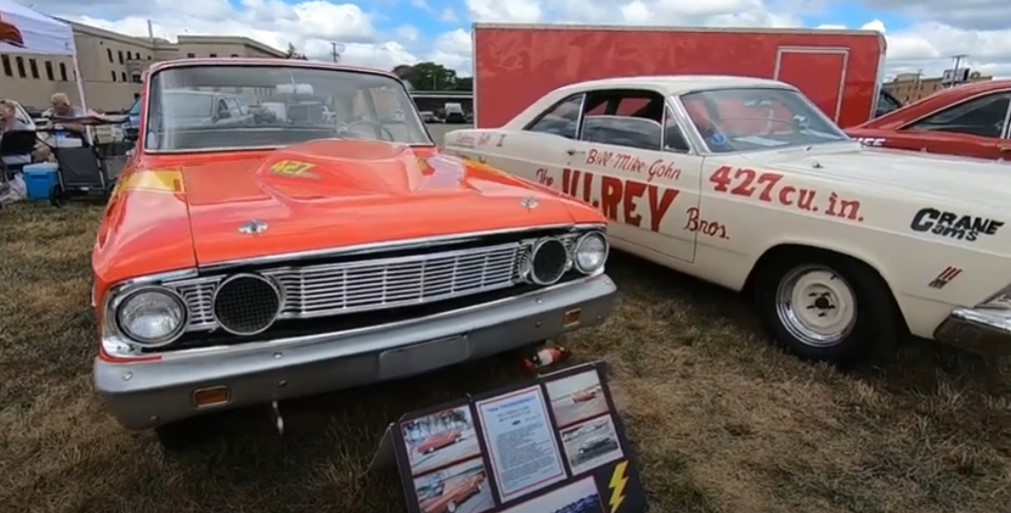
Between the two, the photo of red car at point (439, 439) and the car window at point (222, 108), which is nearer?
the photo of red car at point (439, 439)

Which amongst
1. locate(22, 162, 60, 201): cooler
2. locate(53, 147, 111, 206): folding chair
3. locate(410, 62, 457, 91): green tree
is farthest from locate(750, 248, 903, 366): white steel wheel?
locate(410, 62, 457, 91): green tree

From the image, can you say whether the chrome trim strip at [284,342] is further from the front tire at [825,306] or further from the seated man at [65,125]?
the seated man at [65,125]

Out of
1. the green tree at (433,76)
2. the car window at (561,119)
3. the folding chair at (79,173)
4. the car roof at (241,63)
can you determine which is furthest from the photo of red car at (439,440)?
the green tree at (433,76)

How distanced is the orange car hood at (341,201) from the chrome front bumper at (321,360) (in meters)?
0.30

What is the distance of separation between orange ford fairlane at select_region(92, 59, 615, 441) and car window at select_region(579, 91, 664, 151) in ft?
4.84

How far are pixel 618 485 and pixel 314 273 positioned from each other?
3.94 ft

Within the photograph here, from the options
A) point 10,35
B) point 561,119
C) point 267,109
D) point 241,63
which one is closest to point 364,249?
point 267,109

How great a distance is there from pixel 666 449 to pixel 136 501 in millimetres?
2006

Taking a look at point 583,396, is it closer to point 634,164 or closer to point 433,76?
point 634,164

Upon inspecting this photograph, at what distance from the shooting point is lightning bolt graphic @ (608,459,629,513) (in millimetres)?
1973

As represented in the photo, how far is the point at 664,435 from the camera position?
2.58 meters

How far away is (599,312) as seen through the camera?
98.1 inches

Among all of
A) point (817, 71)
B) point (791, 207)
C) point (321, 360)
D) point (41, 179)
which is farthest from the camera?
point (817, 71)

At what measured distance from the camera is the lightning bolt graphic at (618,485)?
6.47 feet
